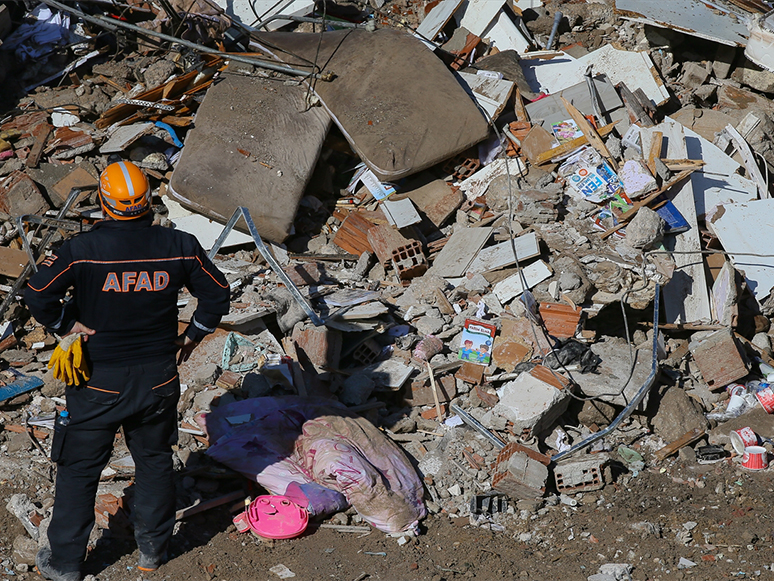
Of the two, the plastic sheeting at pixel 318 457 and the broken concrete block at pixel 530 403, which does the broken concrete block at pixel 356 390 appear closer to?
the plastic sheeting at pixel 318 457

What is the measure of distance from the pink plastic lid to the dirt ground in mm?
72

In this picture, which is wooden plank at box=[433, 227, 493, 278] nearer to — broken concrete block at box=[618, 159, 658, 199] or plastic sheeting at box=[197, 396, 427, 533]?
broken concrete block at box=[618, 159, 658, 199]

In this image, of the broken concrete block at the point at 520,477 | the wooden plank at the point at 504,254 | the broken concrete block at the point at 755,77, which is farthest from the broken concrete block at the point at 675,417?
the broken concrete block at the point at 755,77

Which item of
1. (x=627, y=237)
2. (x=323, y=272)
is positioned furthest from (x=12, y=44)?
(x=627, y=237)

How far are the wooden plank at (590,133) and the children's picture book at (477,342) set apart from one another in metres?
2.23

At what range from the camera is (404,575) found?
3.52 m

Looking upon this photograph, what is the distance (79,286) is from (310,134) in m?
3.69

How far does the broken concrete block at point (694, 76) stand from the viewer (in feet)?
24.3

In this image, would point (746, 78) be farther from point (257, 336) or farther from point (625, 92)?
point (257, 336)

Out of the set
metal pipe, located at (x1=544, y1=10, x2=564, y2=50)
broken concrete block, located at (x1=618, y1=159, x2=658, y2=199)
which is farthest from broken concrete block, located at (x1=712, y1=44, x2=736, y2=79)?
broken concrete block, located at (x1=618, y1=159, x2=658, y2=199)

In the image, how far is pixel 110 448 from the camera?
10.4ft

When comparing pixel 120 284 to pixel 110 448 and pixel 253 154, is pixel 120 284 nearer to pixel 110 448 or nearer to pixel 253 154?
pixel 110 448

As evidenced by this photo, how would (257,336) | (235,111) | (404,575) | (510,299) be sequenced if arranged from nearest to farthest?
(404,575)
(257,336)
(510,299)
(235,111)

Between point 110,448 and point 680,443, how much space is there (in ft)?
12.1
